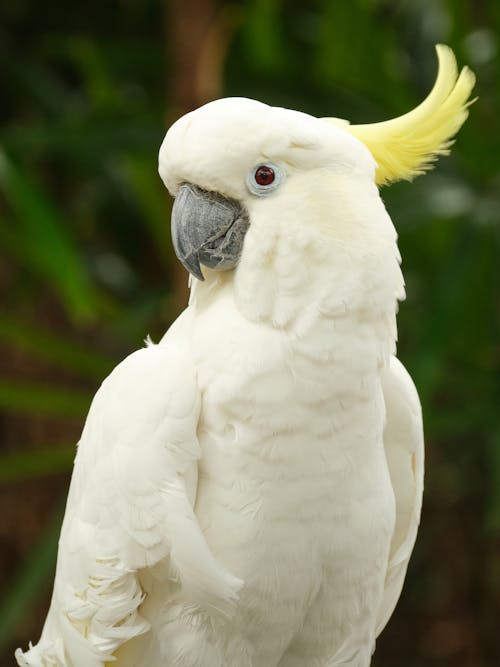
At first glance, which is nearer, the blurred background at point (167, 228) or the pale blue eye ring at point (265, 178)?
the pale blue eye ring at point (265, 178)

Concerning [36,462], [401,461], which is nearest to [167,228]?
[36,462]

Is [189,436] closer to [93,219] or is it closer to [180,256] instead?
[180,256]

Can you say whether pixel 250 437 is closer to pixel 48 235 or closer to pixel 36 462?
pixel 48 235

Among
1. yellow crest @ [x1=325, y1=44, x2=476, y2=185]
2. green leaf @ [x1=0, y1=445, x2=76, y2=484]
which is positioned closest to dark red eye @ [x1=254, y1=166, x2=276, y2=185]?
yellow crest @ [x1=325, y1=44, x2=476, y2=185]

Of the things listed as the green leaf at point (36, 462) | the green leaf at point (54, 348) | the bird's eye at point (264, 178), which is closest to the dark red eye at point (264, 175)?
the bird's eye at point (264, 178)

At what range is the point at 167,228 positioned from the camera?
2570 mm

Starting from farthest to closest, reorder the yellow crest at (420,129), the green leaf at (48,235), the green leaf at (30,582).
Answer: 1. the green leaf at (30,582)
2. the green leaf at (48,235)
3. the yellow crest at (420,129)

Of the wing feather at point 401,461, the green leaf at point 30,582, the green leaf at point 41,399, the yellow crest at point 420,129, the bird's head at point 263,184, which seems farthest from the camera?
the green leaf at point 30,582

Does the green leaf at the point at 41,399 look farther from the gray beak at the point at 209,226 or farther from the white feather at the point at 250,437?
the gray beak at the point at 209,226

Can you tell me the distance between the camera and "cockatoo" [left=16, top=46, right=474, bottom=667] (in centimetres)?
121

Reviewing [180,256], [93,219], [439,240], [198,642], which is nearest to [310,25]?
[93,219]

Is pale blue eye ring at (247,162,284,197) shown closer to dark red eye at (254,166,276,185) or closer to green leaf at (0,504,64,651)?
dark red eye at (254,166,276,185)

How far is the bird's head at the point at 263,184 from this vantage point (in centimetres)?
119

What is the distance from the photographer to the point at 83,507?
1.33 metres
